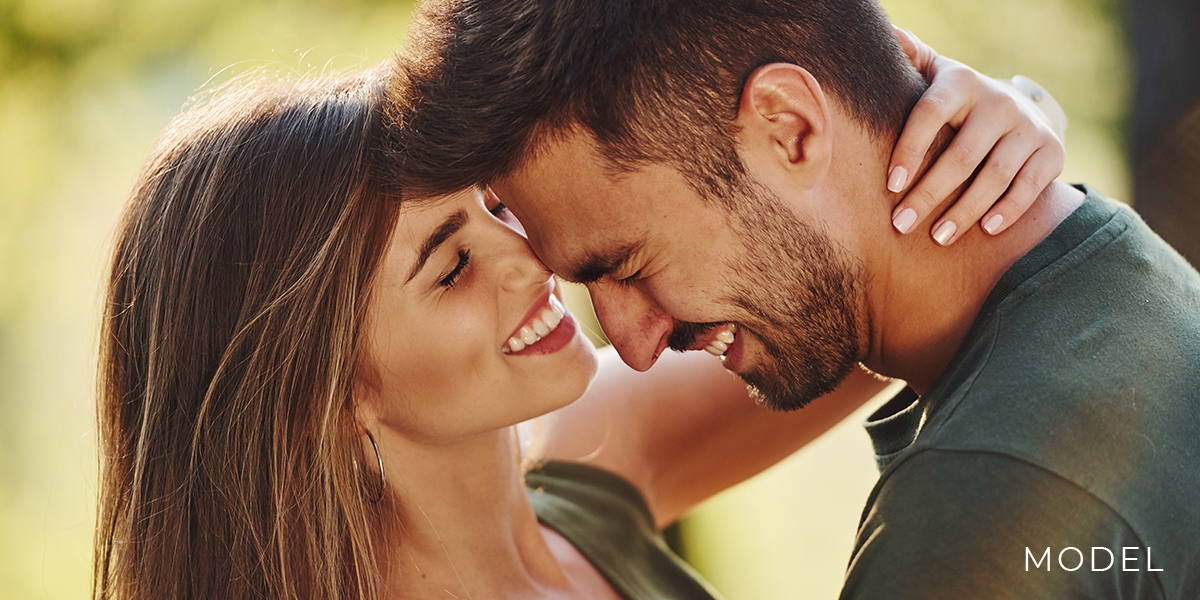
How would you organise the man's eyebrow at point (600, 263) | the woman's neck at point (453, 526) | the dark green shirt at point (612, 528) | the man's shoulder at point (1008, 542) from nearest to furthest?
1. the man's shoulder at point (1008, 542)
2. the man's eyebrow at point (600, 263)
3. the woman's neck at point (453, 526)
4. the dark green shirt at point (612, 528)

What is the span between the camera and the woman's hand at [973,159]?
1252 mm

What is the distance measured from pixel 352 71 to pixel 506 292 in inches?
21.7

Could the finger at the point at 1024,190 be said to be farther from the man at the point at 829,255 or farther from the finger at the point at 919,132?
the finger at the point at 919,132

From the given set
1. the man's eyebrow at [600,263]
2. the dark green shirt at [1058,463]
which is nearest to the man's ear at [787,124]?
the man's eyebrow at [600,263]

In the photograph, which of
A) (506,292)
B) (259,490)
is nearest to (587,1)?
(506,292)

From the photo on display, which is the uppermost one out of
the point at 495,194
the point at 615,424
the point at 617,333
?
the point at 495,194

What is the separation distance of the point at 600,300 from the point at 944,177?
59cm

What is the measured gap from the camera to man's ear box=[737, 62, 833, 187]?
1.22 metres

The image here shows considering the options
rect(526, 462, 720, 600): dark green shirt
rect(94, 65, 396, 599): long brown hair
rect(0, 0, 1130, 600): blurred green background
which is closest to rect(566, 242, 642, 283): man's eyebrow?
rect(94, 65, 396, 599): long brown hair

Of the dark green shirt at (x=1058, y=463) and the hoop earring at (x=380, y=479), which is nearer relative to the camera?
the dark green shirt at (x=1058, y=463)

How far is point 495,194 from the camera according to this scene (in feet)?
4.98

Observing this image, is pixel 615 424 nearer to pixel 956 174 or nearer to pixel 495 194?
pixel 495 194

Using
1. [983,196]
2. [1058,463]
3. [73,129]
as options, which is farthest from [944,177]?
[73,129]

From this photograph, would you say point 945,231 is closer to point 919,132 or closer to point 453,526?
point 919,132
